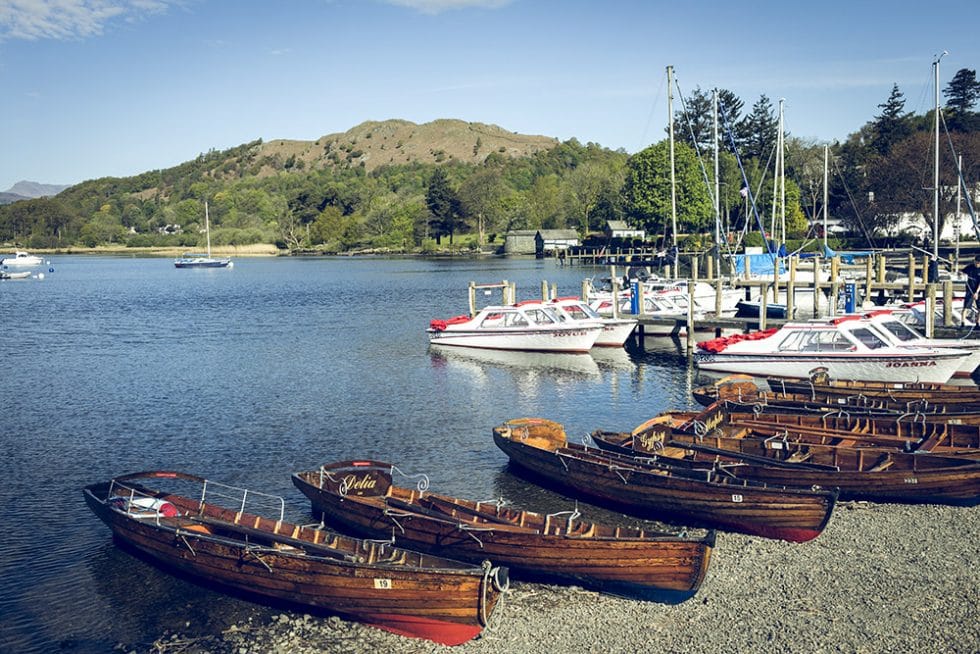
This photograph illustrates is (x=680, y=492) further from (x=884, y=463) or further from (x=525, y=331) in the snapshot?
(x=525, y=331)

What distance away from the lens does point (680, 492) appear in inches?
708

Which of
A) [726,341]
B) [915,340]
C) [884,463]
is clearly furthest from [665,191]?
[884,463]

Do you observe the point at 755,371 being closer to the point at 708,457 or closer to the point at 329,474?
the point at 708,457

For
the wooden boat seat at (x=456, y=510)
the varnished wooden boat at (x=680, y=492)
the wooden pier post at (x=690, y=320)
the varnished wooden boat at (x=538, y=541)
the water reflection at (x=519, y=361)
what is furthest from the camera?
the wooden pier post at (x=690, y=320)

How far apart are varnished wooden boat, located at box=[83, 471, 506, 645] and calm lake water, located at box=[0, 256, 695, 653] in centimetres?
79

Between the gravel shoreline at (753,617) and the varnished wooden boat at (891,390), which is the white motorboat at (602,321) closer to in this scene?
the varnished wooden boat at (891,390)

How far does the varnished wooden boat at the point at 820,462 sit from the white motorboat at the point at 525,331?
19.9 m

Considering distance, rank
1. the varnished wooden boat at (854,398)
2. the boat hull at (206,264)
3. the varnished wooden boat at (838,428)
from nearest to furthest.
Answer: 1. the varnished wooden boat at (838,428)
2. the varnished wooden boat at (854,398)
3. the boat hull at (206,264)

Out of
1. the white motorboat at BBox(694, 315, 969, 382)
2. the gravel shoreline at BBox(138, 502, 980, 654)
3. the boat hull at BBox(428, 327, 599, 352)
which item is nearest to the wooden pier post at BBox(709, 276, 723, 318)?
the boat hull at BBox(428, 327, 599, 352)

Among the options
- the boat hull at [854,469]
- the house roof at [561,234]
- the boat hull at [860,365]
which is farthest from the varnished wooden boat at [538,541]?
the house roof at [561,234]

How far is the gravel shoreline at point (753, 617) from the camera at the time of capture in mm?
13352

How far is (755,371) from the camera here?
33875mm

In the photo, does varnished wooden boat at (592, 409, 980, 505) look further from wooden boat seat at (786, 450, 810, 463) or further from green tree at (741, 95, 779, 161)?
green tree at (741, 95, 779, 161)

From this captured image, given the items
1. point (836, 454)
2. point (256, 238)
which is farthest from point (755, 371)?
point (256, 238)
